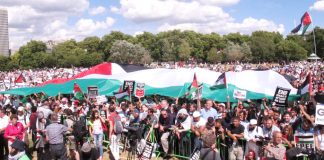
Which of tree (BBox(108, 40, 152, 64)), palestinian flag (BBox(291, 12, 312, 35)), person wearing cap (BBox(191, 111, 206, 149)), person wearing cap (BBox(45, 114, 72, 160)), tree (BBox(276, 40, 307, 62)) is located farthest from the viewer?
tree (BBox(108, 40, 152, 64))

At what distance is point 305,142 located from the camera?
9.16 metres

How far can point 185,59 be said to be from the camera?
4272 inches

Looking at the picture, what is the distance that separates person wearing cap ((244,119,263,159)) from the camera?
948 cm

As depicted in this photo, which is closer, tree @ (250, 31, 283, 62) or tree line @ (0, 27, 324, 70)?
tree line @ (0, 27, 324, 70)

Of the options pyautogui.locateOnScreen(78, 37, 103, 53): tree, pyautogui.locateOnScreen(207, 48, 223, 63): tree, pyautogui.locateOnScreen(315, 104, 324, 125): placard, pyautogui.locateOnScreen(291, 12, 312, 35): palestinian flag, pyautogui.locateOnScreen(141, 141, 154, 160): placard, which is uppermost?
pyautogui.locateOnScreen(78, 37, 103, 53): tree

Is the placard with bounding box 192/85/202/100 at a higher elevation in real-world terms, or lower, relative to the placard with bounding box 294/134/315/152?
higher

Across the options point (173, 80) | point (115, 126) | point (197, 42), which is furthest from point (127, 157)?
point (197, 42)

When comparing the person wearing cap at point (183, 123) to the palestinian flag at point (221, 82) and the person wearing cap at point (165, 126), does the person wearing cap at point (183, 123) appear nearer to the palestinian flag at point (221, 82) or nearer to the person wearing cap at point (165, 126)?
the person wearing cap at point (165, 126)

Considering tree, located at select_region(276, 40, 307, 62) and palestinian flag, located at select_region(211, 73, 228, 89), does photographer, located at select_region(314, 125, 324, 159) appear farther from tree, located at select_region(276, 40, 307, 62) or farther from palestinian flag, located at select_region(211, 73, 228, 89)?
tree, located at select_region(276, 40, 307, 62)

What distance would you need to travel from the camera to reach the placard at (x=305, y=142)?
29.8 feet

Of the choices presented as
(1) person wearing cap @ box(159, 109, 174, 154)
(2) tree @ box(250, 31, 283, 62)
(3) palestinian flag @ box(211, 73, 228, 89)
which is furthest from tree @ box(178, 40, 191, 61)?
(1) person wearing cap @ box(159, 109, 174, 154)

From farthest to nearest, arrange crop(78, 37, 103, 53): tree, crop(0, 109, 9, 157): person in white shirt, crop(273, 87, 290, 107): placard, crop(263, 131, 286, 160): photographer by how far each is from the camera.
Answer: crop(78, 37, 103, 53): tree, crop(273, 87, 290, 107): placard, crop(0, 109, 9, 157): person in white shirt, crop(263, 131, 286, 160): photographer

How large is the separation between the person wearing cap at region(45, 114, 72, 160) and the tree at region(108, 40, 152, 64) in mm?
91823

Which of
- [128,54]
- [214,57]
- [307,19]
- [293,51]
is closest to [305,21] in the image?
[307,19]
